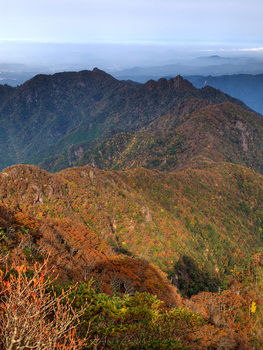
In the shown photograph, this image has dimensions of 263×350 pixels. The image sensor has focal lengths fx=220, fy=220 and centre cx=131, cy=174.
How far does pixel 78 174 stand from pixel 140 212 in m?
26.0

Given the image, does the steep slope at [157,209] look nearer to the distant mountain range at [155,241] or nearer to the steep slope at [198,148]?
the distant mountain range at [155,241]

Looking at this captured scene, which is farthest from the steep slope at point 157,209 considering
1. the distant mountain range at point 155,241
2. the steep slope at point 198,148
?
the steep slope at point 198,148

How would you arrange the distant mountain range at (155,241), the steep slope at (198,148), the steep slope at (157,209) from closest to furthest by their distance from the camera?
the distant mountain range at (155,241), the steep slope at (157,209), the steep slope at (198,148)

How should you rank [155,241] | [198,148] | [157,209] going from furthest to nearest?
[198,148] → [157,209] → [155,241]

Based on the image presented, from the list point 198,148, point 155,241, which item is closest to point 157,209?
point 155,241

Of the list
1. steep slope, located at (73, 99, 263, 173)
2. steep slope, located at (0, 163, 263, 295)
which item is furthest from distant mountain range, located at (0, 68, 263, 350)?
steep slope, located at (73, 99, 263, 173)

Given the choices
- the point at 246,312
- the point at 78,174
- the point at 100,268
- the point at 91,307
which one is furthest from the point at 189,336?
the point at 78,174

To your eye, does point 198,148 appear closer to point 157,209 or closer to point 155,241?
point 157,209

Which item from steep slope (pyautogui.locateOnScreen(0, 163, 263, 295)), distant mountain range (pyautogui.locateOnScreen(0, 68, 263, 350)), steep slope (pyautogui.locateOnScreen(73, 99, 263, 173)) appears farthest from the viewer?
steep slope (pyautogui.locateOnScreen(73, 99, 263, 173))

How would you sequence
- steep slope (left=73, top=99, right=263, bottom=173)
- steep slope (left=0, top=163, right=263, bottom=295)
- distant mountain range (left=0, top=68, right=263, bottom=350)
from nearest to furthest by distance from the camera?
distant mountain range (left=0, top=68, right=263, bottom=350)
steep slope (left=0, top=163, right=263, bottom=295)
steep slope (left=73, top=99, right=263, bottom=173)

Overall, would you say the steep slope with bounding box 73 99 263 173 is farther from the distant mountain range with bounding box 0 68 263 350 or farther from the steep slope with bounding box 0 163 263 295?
the steep slope with bounding box 0 163 263 295

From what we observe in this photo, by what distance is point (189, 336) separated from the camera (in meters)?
15.6

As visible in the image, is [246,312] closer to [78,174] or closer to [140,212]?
[140,212]

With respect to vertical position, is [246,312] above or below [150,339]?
below
